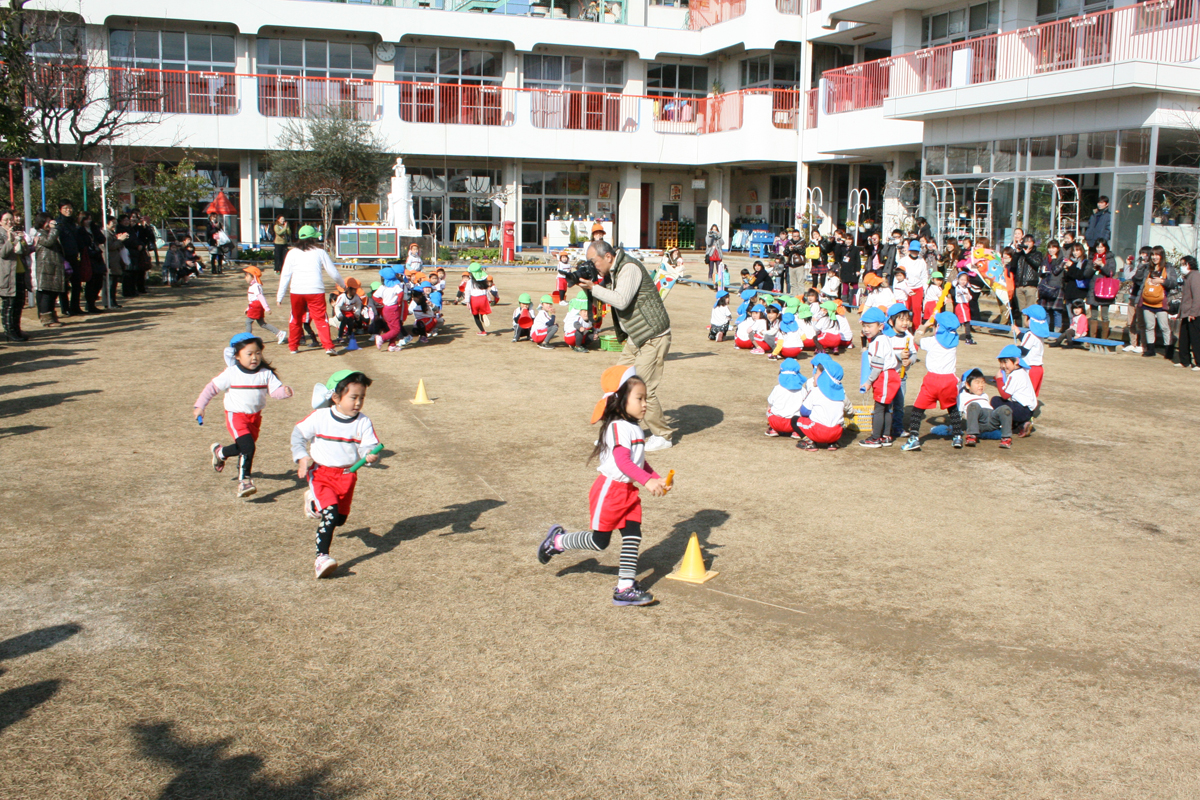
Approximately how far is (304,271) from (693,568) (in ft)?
30.8

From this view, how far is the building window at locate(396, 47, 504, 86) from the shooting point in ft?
127

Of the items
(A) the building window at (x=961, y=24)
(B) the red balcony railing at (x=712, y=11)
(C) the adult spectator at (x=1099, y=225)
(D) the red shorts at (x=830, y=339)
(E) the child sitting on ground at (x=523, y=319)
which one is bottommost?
(D) the red shorts at (x=830, y=339)

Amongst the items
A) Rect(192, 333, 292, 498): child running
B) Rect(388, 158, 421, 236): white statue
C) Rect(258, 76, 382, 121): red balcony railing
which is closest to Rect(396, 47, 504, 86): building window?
Rect(258, 76, 382, 121): red balcony railing

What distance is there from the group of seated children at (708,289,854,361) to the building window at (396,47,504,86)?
2706 centimetres

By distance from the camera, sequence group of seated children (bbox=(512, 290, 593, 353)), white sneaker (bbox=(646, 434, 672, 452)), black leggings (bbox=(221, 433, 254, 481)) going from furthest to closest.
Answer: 1. group of seated children (bbox=(512, 290, 593, 353))
2. white sneaker (bbox=(646, 434, 672, 452))
3. black leggings (bbox=(221, 433, 254, 481))

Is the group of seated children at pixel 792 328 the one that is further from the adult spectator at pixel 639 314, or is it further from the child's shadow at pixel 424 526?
the child's shadow at pixel 424 526

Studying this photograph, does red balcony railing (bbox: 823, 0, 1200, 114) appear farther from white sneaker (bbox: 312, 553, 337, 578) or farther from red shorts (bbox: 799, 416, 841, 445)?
white sneaker (bbox: 312, 553, 337, 578)

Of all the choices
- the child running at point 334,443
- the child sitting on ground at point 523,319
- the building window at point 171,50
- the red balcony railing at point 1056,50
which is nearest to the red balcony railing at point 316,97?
the building window at point 171,50

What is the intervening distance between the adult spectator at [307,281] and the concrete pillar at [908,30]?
2192cm

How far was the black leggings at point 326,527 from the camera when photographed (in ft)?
19.6

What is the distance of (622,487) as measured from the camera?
5.72 metres

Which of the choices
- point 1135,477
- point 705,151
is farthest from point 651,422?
point 705,151

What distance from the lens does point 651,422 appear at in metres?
9.58

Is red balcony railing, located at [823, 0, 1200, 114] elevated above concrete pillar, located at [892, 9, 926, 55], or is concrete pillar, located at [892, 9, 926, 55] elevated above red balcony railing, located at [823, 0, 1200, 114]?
concrete pillar, located at [892, 9, 926, 55]
